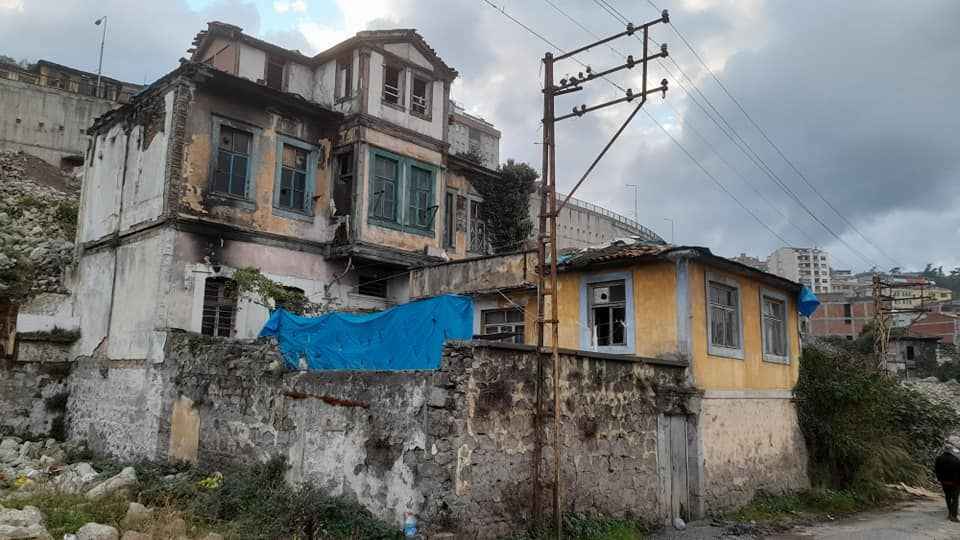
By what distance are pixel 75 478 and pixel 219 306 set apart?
481 centimetres

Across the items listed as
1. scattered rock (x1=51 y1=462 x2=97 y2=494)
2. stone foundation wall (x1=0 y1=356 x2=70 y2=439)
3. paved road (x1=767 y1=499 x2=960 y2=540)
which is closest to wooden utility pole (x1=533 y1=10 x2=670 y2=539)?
paved road (x1=767 y1=499 x2=960 y2=540)

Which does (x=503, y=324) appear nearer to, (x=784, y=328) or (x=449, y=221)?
(x=784, y=328)

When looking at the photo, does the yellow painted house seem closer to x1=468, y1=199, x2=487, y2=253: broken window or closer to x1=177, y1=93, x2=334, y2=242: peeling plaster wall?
x1=177, y1=93, x2=334, y2=242: peeling plaster wall

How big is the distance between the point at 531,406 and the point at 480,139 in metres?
35.4

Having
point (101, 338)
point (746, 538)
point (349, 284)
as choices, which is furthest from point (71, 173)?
point (746, 538)

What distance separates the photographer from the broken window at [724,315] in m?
14.3

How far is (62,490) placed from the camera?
12594mm

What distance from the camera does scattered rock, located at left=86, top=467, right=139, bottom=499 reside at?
1217cm

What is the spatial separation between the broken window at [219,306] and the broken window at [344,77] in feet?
22.6

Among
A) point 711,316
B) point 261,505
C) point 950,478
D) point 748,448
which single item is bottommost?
point 261,505

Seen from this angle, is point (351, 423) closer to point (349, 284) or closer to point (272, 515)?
point (272, 515)

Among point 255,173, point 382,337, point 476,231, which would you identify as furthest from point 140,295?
point 476,231

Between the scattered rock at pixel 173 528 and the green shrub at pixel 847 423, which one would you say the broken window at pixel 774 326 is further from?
the scattered rock at pixel 173 528

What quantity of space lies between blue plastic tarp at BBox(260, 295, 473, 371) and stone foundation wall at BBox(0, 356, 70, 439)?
9.27m
